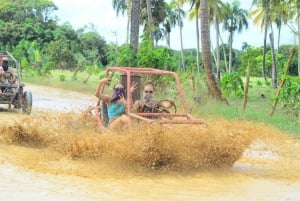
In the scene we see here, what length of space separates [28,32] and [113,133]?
5580 centimetres

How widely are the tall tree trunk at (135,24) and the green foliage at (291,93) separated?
6.48 m

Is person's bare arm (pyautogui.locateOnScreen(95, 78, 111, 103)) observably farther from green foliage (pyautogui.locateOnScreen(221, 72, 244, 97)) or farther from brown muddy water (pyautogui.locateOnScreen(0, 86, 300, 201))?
green foliage (pyautogui.locateOnScreen(221, 72, 244, 97))

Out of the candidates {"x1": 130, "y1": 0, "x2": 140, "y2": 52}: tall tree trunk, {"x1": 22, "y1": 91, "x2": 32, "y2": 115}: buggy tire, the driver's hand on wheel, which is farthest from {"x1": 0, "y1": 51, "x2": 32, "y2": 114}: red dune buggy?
the driver's hand on wheel

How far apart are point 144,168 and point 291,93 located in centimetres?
911

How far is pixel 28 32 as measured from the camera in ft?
208

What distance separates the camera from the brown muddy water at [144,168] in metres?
7.77

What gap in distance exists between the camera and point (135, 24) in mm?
21719

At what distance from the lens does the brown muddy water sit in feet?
25.5

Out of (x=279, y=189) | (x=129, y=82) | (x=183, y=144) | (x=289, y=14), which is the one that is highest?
(x=289, y=14)

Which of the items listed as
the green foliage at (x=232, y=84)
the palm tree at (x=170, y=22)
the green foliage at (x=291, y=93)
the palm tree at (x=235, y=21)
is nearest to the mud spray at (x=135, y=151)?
the green foliage at (x=291, y=93)

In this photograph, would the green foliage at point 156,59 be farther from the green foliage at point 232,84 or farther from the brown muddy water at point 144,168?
the brown muddy water at point 144,168

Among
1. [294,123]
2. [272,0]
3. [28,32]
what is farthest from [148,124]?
[28,32]

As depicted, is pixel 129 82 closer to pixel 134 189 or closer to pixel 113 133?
pixel 113 133

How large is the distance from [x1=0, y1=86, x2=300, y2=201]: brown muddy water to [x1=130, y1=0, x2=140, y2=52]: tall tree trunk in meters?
10.8
